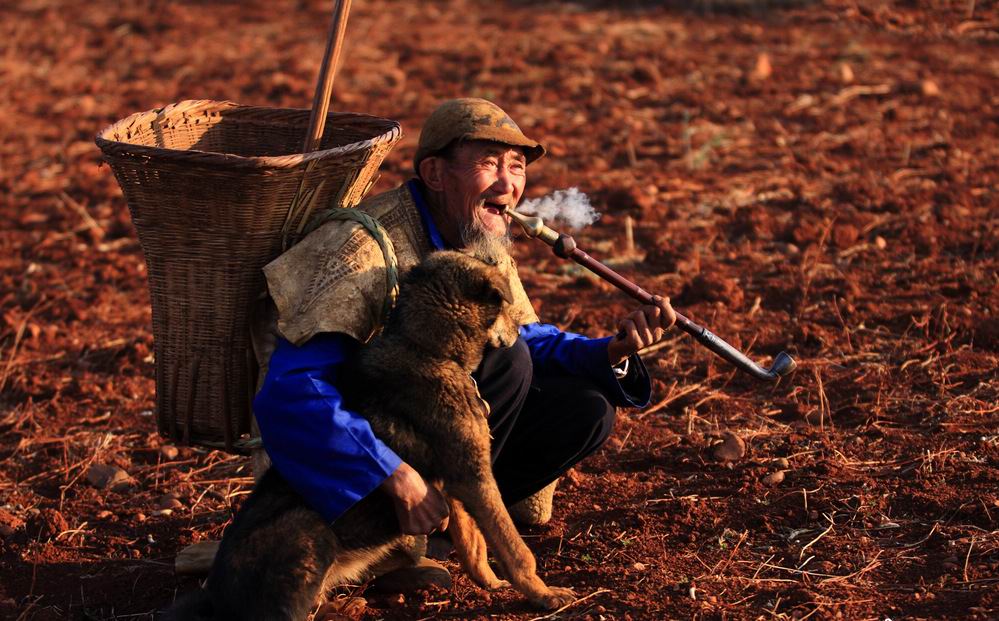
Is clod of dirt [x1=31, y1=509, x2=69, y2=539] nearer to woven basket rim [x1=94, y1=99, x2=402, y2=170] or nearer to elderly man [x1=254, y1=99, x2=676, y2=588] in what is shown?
elderly man [x1=254, y1=99, x2=676, y2=588]

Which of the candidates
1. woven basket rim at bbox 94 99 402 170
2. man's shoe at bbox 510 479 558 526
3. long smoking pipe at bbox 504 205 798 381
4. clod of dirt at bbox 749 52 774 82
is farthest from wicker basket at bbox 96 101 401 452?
clod of dirt at bbox 749 52 774 82

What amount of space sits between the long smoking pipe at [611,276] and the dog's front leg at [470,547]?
37.0 inches

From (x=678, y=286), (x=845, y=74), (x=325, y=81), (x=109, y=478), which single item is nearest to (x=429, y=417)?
(x=325, y=81)

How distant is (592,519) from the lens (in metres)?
4.67

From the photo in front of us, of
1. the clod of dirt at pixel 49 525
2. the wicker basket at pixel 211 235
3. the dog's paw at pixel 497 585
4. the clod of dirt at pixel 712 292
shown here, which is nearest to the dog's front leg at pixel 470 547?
the dog's paw at pixel 497 585

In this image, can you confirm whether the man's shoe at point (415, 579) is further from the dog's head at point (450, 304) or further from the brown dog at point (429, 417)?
the dog's head at point (450, 304)

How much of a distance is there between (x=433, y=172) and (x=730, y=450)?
185 centimetres

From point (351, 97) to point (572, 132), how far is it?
2.48 m

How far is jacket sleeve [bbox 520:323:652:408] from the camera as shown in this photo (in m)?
4.41

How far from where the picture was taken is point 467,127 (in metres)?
4.04

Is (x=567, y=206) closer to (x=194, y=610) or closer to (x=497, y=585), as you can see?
(x=497, y=585)

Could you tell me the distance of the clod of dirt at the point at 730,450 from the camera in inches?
197

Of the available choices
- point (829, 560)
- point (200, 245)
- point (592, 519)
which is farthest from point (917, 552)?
point (200, 245)

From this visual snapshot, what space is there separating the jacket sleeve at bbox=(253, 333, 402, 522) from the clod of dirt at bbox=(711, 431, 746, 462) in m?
1.88
